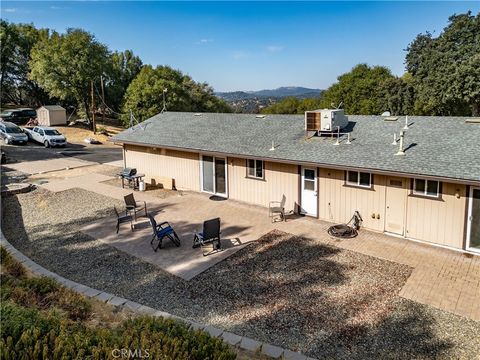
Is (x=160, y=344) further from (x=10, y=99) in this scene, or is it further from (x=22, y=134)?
(x=10, y=99)

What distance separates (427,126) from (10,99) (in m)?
65.8

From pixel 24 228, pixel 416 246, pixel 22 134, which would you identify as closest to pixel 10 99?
pixel 22 134

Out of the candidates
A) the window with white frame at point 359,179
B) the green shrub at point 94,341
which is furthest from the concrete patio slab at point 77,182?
the green shrub at point 94,341

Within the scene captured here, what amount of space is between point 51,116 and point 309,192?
38.2 meters

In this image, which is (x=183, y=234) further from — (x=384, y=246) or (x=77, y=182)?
(x=77, y=182)

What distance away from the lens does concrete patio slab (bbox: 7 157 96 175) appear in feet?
73.8

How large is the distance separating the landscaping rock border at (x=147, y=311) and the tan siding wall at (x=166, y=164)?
8095 millimetres

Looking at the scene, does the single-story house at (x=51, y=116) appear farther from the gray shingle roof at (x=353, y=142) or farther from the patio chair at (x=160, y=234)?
the patio chair at (x=160, y=234)

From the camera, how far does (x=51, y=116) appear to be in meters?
41.4

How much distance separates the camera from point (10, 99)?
195 feet

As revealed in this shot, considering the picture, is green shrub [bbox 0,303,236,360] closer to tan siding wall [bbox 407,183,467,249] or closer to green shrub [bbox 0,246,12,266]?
green shrub [bbox 0,246,12,266]

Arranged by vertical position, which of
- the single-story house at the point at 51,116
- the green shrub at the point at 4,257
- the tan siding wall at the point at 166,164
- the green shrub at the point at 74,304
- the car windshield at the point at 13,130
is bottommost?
the green shrub at the point at 74,304

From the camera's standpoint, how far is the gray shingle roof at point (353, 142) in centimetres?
1027

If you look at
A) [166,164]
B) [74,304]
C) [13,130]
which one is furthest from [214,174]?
[13,130]
